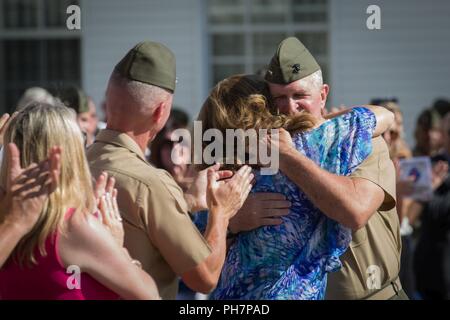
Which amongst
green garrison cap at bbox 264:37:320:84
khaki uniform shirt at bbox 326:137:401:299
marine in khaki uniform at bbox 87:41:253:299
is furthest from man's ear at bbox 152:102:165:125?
khaki uniform shirt at bbox 326:137:401:299

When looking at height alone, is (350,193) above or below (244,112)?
below

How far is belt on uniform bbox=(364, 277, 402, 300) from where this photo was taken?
414 centimetres

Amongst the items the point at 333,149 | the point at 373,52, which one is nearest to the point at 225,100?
the point at 333,149

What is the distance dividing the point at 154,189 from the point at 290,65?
0.81 meters

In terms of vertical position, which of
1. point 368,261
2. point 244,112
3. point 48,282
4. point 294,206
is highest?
point 244,112

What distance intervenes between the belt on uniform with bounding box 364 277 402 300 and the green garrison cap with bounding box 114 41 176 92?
4.34 feet

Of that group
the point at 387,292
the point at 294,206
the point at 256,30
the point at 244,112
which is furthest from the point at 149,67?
the point at 256,30

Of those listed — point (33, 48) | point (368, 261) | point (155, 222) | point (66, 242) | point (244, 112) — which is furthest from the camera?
point (33, 48)

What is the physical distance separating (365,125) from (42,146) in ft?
4.12

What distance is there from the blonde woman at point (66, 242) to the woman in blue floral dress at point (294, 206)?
2.24 ft

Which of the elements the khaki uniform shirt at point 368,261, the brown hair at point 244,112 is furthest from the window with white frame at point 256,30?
the brown hair at point 244,112

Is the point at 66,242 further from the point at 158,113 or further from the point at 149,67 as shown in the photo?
the point at 149,67

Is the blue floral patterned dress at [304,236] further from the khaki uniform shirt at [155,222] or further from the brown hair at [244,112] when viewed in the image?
the khaki uniform shirt at [155,222]

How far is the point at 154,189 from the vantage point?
3.34 meters
